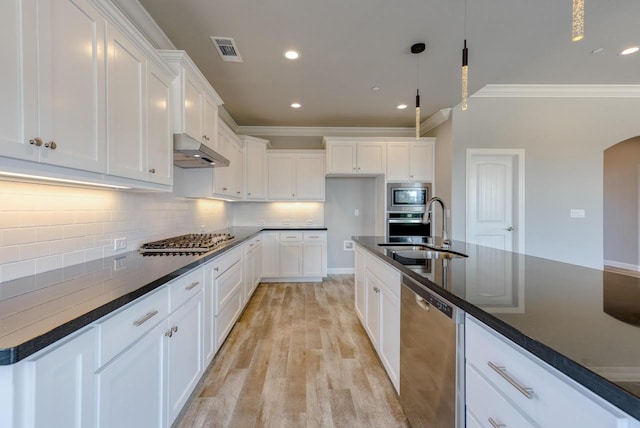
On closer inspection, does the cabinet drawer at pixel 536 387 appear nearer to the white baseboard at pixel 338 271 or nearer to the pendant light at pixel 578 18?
the pendant light at pixel 578 18

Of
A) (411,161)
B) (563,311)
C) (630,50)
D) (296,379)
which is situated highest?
(630,50)

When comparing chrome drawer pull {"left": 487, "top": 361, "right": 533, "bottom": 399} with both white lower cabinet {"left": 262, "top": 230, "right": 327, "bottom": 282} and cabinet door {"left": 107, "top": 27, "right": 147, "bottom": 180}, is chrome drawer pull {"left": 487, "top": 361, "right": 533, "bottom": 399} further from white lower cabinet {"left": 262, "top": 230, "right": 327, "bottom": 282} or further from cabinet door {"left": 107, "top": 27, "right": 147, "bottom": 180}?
white lower cabinet {"left": 262, "top": 230, "right": 327, "bottom": 282}

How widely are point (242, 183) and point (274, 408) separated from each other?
10.8 ft

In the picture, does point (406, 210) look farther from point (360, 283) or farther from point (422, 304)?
point (422, 304)

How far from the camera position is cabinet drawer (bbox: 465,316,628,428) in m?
0.54

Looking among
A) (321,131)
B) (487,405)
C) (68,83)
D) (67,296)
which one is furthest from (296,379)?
(321,131)

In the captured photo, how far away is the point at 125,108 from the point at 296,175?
322 centimetres

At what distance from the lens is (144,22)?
208 cm

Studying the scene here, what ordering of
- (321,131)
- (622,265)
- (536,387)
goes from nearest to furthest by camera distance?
(536,387), (321,131), (622,265)

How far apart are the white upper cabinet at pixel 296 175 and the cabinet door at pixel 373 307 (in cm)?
246

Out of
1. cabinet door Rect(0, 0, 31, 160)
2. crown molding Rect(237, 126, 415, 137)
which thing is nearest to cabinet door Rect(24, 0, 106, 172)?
cabinet door Rect(0, 0, 31, 160)

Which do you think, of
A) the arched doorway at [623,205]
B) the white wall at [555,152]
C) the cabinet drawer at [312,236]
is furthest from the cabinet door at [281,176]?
the arched doorway at [623,205]

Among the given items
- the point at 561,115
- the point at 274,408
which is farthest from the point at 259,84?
the point at 561,115

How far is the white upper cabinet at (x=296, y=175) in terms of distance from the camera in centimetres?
461
